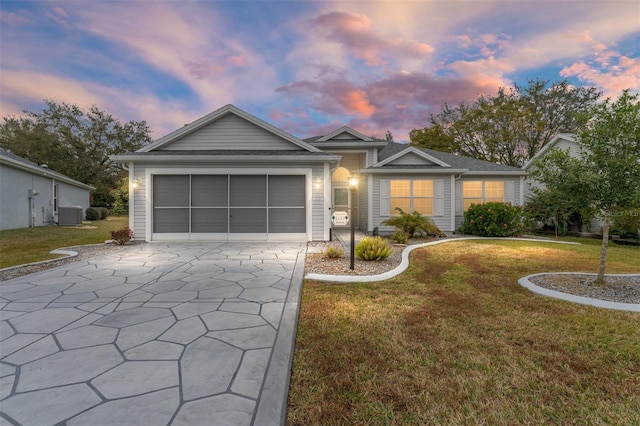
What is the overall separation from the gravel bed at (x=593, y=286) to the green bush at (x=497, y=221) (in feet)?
18.8

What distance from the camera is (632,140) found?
13.1 feet

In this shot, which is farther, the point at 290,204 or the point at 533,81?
the point at 533,81

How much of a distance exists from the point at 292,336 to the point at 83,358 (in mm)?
1865

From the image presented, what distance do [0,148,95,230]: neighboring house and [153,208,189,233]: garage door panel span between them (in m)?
9.45

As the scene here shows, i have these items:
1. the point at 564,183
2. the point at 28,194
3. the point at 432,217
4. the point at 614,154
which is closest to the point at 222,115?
the point at 432,217

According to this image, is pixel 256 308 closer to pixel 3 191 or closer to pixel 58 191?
pixel 3 191

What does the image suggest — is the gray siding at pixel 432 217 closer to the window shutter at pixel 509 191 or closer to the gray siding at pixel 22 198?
the window shutter at pixel 509 191

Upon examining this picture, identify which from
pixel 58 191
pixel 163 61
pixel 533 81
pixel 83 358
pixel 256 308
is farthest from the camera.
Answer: pixel 533 81

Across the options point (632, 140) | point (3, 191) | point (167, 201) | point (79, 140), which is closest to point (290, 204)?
point (167, 201)

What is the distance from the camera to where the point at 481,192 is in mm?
13062

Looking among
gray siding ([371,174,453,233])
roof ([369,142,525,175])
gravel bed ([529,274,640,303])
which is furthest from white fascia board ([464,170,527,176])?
gravel bed ([529,274,640,303])

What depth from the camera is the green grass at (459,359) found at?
1779 millimetres

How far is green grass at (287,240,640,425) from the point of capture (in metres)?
1.78

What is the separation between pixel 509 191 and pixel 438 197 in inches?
160
